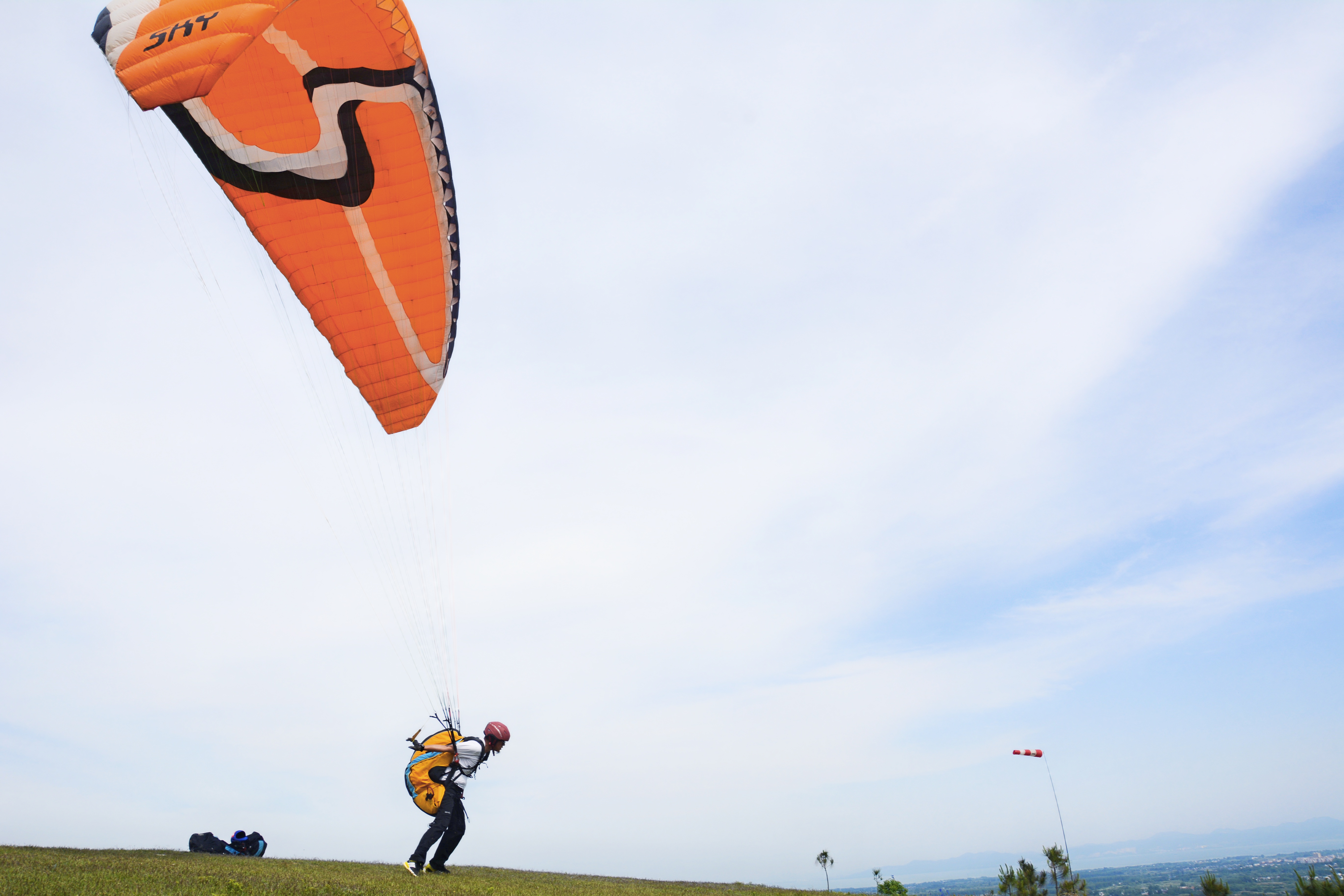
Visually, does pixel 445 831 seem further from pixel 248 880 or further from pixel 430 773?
pixel 248 880

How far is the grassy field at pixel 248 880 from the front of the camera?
673 centimetres

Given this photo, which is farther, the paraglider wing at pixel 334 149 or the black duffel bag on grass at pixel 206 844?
the black duffel bag on grass at pixel 206 844

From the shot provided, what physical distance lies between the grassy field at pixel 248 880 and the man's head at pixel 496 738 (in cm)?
170

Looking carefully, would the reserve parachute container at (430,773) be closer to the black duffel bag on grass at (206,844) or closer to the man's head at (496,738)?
the man's head at (496,738)

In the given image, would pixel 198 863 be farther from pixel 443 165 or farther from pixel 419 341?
pixel 443 165

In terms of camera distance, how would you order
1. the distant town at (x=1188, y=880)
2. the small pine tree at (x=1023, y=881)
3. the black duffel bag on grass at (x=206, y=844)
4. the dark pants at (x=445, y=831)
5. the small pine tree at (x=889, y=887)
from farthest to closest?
the small pine tree at (x=889, y=887), the black duffel bag on grass at (x=206, y=844), the small pine tree at (x=1023, y=881), the dark pants at (x=445, y=831), the distant town at (x=1188, y=880)

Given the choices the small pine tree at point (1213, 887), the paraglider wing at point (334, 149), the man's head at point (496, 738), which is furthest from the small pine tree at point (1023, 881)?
the paraglider wing at point (334, 149)

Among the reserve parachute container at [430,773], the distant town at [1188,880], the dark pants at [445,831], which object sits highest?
the reserve parachute container at [430,773]

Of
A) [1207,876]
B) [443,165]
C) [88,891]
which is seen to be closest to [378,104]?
[443,165]

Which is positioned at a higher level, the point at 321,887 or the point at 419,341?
the point at 419,341

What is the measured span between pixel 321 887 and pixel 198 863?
3.78 meters

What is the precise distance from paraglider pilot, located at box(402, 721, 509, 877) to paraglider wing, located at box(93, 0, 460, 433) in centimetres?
573

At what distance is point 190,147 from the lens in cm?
1169

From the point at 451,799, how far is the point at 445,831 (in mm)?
424
